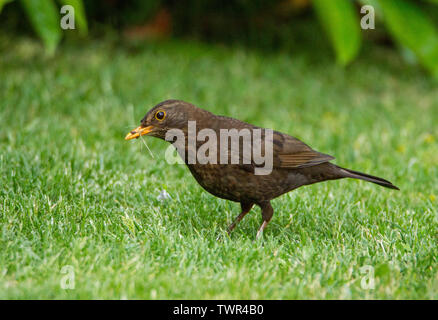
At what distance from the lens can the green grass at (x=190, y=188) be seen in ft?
11.0

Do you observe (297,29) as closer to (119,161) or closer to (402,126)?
(402,126)

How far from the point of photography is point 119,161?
533 cm

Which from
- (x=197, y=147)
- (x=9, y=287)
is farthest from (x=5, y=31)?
(x=9, y=287)

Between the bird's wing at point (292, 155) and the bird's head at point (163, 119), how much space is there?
0.65 meters

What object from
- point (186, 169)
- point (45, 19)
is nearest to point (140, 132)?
point (186, 169)

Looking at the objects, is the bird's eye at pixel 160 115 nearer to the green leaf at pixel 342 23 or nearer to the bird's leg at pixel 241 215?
the bird's leg at pixel 241 215

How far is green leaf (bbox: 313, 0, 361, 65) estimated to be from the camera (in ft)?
23.2

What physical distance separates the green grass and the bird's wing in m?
0.44

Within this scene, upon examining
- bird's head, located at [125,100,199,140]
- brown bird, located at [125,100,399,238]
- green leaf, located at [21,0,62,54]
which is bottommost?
brown bird, located at [125,100,399,238]

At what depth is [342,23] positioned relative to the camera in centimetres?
716

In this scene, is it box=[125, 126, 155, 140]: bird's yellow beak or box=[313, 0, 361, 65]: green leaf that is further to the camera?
box=[313, 0, 361, 65]: green leaf

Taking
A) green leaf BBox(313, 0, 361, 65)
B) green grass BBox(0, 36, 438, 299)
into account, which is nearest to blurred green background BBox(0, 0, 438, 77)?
green leaf BBox(313, 0, 361, 65)

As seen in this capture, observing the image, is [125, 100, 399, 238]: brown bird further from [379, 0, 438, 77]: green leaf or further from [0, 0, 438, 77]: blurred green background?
[379, 0, 438, 77]: green leaf

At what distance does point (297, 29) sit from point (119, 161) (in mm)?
6115
